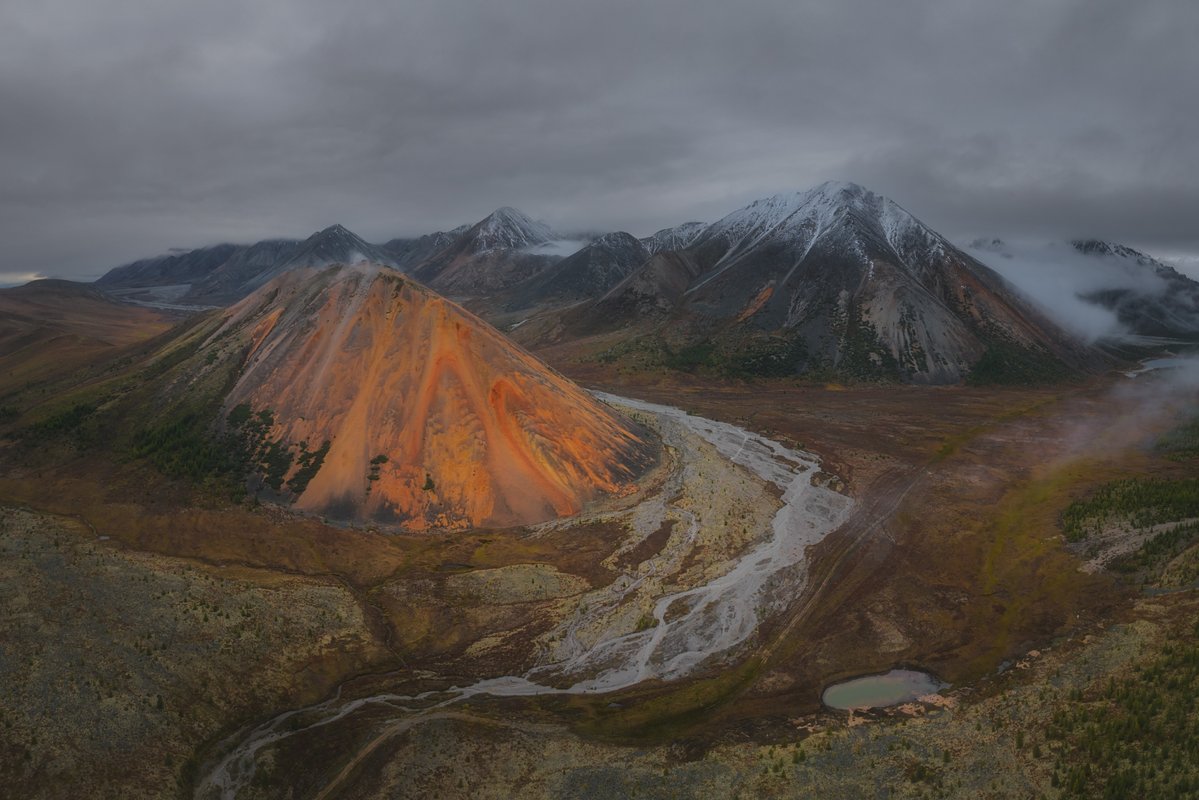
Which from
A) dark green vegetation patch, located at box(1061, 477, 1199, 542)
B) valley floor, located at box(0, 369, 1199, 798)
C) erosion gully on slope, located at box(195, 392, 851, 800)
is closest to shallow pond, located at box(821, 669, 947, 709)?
valley floor, located at box(0, 369, 1199, 798)

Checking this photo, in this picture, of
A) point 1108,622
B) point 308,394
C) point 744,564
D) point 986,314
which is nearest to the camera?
point 1108,622

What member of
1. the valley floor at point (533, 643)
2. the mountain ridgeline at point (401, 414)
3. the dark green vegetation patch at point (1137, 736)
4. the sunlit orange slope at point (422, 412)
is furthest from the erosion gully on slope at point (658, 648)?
the dark green vegetation patch at point (1137, 736)

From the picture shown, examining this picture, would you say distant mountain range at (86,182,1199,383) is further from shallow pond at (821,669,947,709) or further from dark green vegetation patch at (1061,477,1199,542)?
shallow pond at (821,669,947,709)

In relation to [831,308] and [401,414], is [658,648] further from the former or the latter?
[831,308]

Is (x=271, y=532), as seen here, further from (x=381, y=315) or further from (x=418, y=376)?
(x=381, y=315)

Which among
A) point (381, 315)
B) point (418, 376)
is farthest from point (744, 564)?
point (381, 315)
